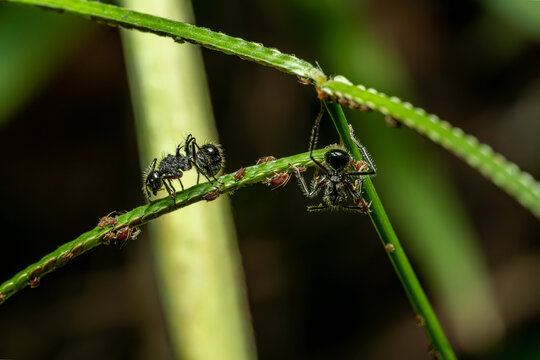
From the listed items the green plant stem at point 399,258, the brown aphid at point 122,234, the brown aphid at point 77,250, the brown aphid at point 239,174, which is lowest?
the green plant stem at point 399,258

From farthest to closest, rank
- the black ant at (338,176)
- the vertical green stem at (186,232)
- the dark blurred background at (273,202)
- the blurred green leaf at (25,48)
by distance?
1. the dark blurred background at (273,202)
2. the blurred green leaf at (25,48)
3. the vertical green stem at (186,232)
4. the black ant at (338,176)

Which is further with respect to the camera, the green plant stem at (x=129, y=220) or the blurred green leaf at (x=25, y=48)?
the blurred green leaf at (x=25, y=48)

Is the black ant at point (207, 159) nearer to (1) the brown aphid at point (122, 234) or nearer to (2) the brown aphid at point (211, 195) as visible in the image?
(1) the brown aphid at point (122, 234)

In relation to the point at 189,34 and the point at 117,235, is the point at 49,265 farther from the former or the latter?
the point at 189,34

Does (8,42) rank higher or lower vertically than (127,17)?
higher

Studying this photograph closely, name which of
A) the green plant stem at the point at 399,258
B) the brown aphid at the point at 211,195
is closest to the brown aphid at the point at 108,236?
the brown aphid at the point at 211,195

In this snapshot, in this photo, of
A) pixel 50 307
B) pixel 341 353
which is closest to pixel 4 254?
pixel 50 307

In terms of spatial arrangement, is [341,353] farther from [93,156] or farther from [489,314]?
[93,156]

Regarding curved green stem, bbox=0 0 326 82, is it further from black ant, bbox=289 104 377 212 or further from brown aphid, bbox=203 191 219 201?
brown aphid, bbox=203 191 219 201
